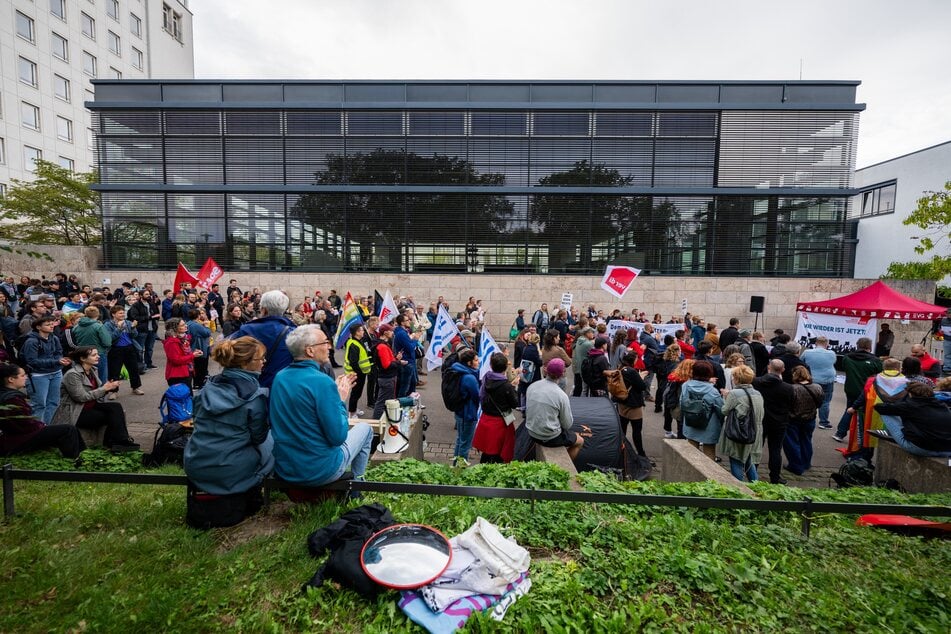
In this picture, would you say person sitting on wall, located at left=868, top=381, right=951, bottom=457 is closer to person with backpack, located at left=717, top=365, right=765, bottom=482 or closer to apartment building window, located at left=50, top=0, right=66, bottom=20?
person with backpack, located at left=717, top=365, right=765, bottom=482

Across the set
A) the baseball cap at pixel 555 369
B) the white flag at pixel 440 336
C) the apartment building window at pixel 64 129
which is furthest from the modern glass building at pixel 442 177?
the apartment building window at pixel 64 129

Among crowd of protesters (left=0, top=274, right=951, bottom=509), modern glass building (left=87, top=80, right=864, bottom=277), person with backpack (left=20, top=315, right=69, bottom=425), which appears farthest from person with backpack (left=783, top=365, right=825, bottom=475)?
modern glass building (left=87, top=80, right=864, bottom=277)

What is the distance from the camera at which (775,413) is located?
6922 millimetres

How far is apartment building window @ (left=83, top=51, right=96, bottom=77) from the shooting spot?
4472cm

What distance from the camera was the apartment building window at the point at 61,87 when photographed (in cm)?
4132

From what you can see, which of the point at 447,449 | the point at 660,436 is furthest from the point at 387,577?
the point at 660,436

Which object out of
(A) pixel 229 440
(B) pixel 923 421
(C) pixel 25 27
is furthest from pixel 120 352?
(C) pixel 25 27

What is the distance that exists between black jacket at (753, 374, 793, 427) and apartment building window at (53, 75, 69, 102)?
5855 cm

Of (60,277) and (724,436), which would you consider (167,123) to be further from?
(724,436)

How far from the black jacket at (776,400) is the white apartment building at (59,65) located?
168 ft

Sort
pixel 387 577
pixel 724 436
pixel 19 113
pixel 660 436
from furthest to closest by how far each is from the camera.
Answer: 1. pixel 19 113
2. pixel 660 436
3. pixel 724 436
4. pixel 387 577

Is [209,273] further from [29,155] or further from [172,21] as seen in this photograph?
[172,21]

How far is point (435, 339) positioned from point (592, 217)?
14.7 metres

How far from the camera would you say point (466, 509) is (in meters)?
3.92
